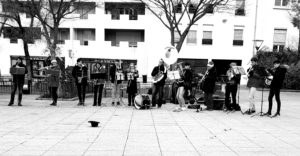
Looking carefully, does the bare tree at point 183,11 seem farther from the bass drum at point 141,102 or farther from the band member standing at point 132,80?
the bass drum at point 141,102

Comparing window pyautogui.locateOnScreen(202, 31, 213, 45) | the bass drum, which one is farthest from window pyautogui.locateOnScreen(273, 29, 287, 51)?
the bass drum

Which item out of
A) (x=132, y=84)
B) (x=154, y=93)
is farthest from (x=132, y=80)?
(x=154, y=93)

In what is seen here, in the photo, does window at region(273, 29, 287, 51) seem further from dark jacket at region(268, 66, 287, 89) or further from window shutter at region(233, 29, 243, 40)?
dark jacket at region(268, 66, 287, 89)

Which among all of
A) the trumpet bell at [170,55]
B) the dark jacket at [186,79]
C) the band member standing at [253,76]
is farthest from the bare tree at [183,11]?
the band member standing at [253,76]

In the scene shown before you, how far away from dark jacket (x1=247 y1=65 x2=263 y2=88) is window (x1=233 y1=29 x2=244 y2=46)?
72.3 ft

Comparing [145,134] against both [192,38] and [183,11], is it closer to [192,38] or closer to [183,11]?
[183,11]

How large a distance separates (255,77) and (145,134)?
5.12 metres

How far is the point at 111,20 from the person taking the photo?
102 ft

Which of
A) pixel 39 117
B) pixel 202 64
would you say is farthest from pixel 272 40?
pixel 39 117

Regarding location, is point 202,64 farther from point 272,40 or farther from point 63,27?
point 63,27

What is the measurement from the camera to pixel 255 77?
32.4ft

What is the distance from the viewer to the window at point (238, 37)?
31.0 m

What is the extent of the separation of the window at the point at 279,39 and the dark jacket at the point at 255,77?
23308mm

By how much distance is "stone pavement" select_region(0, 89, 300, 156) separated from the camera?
5.29 metres
